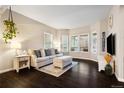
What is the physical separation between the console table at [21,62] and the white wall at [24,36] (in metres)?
0.36

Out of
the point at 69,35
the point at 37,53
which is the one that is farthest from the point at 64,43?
the point at 37,53

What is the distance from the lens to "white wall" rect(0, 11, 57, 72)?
3.85 meters

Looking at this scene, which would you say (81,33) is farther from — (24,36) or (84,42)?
(24,36)

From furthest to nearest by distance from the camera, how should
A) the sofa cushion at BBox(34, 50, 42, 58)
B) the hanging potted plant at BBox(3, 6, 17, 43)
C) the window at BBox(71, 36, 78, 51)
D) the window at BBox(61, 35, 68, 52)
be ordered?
the window at BBox(61, 35, 68, 52)
the window at BBox(71, 36, 78, 51)
the sofa cushion at BBox(34, 50, 42, 58)
the hanging potted plant at BBox(3, 6, 17, 43)

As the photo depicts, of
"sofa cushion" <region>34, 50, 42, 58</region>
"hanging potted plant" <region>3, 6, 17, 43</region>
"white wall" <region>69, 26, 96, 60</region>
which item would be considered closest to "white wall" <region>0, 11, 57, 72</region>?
"hanging potted plant" <region>3, 6, 17, 43</region>

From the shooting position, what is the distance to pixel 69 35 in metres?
7.58

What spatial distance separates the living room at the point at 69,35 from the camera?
3069mm

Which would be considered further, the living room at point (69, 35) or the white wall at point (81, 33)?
the white wall at point (81, 33)

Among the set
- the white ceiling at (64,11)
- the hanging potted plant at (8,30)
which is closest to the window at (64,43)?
the white ceiling at (64,11)

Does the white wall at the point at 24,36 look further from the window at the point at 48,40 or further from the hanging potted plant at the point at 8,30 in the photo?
the window at the point at 48,40

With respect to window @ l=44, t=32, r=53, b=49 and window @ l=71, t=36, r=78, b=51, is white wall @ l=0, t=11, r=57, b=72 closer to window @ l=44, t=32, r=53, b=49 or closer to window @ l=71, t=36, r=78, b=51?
window @ l=44, t=32, r=53, b=49

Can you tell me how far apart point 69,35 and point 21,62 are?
173 inches
